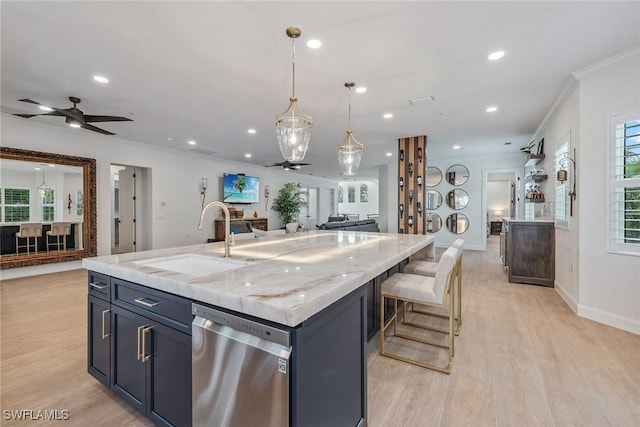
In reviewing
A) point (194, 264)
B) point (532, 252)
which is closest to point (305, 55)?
point (194, 264)

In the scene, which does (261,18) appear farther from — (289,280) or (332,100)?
(289,280)

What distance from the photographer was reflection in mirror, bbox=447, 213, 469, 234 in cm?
793

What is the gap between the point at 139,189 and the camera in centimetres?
668

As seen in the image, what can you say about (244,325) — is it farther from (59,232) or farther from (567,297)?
(59,232)

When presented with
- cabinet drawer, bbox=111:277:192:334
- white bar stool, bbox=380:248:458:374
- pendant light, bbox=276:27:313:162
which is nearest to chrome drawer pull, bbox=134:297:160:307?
cabinet drawer, bbox=111:277:192:334

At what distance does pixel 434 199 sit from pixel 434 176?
694mm

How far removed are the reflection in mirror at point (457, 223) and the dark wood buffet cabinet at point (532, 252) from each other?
3522mm

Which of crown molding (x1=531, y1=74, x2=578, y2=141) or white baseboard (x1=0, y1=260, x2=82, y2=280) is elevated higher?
crown molding (x1=531, y1=74, x2=578, y2=141)

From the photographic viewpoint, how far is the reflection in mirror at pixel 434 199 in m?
8.32

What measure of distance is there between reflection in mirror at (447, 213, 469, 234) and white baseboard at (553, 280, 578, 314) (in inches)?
153

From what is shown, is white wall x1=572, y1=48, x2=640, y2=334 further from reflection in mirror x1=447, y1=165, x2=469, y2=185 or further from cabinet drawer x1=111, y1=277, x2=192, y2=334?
reflection in mirror x1=447, y1=165, x2=469, y2=185

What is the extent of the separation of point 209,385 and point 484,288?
13.9 ft

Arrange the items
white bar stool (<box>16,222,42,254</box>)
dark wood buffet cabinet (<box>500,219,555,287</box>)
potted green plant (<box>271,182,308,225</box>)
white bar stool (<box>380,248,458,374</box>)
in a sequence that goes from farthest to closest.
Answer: potted green plant (<box>271,182,308,225</box>), white bar stool (<box>16,222,42,254</box>), dark wood buffet cabinet (<box>500,219,555,287</box>), white bar stool (<box>380,248,458,374</box>)

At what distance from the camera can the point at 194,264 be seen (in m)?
1.96
